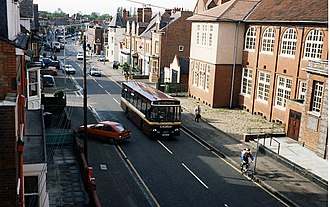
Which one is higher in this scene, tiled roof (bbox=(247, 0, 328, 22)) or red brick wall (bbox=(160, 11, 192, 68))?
tiled roof (bbox=(247, 0, 328, 22))

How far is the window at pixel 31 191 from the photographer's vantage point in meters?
11.9

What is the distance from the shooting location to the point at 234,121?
32.5 meters

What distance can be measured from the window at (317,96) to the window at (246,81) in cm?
1180

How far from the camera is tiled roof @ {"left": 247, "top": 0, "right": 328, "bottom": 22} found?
28766mm

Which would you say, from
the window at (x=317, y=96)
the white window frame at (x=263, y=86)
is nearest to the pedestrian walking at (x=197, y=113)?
the white window frame at (x=263, y=86)

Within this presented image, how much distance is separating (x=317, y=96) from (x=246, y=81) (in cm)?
1275

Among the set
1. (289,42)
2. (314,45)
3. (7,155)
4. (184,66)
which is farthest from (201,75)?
(7,155)

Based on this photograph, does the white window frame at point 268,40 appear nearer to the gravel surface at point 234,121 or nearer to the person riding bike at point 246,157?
the gravel surface at point 234,121

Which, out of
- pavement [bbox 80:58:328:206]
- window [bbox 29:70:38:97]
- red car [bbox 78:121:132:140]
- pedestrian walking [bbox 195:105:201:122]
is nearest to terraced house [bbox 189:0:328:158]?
pavement [bbox 80:58:328:206]

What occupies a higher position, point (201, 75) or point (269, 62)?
point (269, 62)

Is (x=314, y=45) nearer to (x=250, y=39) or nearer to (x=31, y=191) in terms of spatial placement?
(x=250, y=39)

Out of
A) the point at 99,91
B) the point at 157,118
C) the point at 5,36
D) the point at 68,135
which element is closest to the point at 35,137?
the point at 5,36

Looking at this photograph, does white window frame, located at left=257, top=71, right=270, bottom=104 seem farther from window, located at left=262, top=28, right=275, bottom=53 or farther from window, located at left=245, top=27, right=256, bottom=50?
window, located at left=245, top=27, right=256, bottom=50

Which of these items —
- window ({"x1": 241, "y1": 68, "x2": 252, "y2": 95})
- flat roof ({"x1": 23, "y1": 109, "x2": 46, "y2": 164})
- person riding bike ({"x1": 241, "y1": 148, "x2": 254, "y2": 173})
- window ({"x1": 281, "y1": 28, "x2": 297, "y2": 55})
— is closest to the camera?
flat roof ({"x1": 23, "y1": 109, "x2": 46, "y2": 164})
